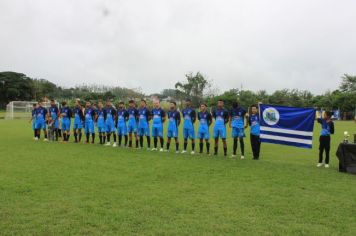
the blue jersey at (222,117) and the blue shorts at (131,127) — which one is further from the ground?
the blue jersey at (222,117)

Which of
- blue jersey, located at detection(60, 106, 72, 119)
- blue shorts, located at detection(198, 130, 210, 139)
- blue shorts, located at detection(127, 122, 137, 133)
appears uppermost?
blue jersey, located at detection(60, 106, 72, 119)

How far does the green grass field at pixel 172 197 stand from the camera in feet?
17.5

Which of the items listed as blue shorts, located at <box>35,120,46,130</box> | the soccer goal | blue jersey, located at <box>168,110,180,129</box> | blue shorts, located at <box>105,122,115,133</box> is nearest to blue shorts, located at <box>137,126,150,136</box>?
blue jersey, located at <box>168,110,180,129</box>

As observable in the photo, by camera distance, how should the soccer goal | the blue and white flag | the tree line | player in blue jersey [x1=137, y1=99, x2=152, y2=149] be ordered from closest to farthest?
the blue and white flag, player in blue jersey [x1=137, y1=99, x2=152, y2=149], the soccer goal, the tree line

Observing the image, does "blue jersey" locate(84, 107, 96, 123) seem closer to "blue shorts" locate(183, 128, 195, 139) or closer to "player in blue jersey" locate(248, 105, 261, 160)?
"blue shorts" locate(183, 128, 195, 139)

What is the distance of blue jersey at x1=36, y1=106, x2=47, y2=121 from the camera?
1806 cm

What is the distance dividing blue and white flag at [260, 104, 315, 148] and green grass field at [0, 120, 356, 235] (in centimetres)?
130

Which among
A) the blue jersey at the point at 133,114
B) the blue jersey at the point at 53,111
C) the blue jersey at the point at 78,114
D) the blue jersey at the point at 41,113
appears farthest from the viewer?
the blue jersey at the point at 41,113

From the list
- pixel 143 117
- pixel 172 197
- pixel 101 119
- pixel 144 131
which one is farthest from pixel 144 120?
pixel 172 197

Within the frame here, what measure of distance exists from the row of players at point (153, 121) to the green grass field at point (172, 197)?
5.78ft

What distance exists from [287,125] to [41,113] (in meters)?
12.2

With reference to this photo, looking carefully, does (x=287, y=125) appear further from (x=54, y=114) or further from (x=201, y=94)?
(x=201, y=94)

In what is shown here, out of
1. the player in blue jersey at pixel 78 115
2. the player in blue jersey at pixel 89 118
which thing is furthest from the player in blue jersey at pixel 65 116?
the player in blue jersey at pixel 89 118

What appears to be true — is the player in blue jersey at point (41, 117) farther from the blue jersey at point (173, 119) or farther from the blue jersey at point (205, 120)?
the blue jersey at point (205, 120)
